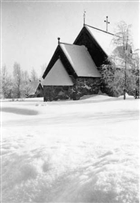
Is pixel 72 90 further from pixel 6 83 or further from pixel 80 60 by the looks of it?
pixel 6 83

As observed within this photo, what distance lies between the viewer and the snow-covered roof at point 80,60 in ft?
83.4

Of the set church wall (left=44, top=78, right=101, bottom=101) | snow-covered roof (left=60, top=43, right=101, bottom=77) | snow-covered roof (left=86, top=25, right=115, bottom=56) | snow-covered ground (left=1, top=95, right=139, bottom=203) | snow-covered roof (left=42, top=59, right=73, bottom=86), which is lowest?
snow-covered ground (left=1, top=95, right=139, bottom=203)

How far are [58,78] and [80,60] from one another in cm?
397

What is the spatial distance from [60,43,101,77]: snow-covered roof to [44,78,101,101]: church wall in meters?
0.84

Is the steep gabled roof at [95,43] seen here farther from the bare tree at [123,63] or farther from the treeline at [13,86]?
the treeline at [13,86]

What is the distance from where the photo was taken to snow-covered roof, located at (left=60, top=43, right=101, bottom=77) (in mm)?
25422

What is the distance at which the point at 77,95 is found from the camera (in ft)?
82.0

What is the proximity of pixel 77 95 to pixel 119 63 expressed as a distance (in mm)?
5925

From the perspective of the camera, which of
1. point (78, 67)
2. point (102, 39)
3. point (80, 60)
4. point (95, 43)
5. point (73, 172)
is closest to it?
point (73, 172)

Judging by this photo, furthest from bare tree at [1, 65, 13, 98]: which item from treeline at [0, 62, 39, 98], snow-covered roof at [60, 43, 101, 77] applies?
snow-covered roof at [60, 43, 101, 77]

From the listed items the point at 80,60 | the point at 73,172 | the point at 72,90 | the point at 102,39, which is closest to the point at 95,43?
the point at 102,39

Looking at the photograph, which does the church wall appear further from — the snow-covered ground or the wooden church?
the snow-covered ground

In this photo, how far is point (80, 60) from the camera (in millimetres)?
26734

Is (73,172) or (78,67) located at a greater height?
(78,67)
